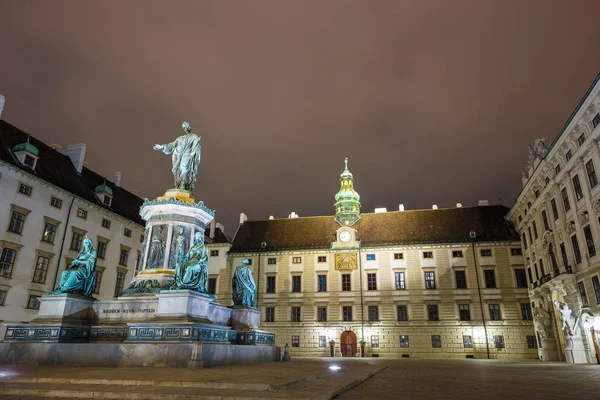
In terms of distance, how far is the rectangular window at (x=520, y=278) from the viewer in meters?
37.2

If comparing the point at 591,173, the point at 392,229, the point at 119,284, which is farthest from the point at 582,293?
the point at 119,284

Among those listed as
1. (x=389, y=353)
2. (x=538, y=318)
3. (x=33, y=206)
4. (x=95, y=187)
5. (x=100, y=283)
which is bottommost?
(x=389, y=353)

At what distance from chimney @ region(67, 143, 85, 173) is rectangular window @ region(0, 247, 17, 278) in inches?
477

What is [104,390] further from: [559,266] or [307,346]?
[307,346]

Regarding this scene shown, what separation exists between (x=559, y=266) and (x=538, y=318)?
22.4ft

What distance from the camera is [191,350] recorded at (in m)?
10.3

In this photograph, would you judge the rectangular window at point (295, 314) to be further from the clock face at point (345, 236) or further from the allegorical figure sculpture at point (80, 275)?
the allegorical figure sculpture at point (80, 275)

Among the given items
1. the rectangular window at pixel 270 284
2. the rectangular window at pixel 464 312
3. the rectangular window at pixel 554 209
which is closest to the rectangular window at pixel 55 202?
A: the rectangular window at pixel 270 284

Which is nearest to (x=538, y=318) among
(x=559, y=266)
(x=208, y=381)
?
(x=559, y=266)

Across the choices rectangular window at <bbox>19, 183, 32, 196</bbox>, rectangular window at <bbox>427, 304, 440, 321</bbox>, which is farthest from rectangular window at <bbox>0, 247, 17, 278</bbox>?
rectangular window at <bbox>427, 304, 440, 321</bbox>

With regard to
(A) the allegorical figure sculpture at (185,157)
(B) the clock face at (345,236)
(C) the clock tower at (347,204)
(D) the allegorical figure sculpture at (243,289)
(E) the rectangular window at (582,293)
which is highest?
(C) the clock tower at (347,204)

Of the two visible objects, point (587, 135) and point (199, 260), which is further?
point (587, 135)

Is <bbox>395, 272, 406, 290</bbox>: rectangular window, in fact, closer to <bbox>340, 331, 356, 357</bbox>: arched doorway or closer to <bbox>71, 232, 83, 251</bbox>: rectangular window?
<bbox>340, 331, 356, 357</bbox>: arched doorway

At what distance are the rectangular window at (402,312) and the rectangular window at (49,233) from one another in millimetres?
30285
